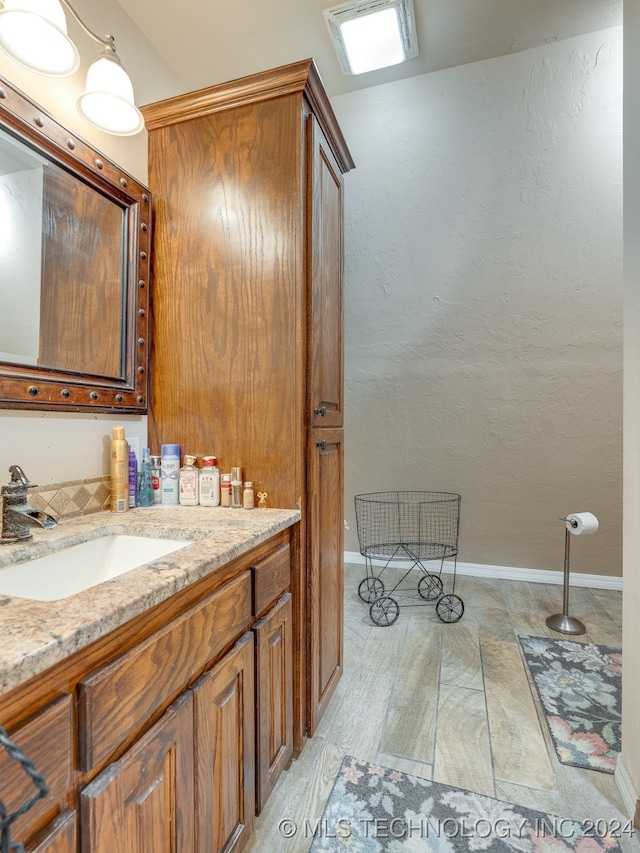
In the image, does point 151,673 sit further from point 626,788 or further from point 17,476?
point 626,788

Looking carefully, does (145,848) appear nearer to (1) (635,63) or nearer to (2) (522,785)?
(2) (522,785)

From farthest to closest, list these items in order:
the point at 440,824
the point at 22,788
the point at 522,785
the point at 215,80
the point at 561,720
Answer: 1. the point at 215,80
2. the point at 561,720
3. the point at 522,785
4. the point at 440,824
5. the point at 22,788

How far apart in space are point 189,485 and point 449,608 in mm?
1824

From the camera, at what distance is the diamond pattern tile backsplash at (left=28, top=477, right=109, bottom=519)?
3.81ft

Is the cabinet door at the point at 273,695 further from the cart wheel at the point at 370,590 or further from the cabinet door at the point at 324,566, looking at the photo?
the cart wheel at the point at 370,590

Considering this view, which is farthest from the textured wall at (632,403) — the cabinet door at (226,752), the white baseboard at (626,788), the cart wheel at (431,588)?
the cart wheel at (431,588)

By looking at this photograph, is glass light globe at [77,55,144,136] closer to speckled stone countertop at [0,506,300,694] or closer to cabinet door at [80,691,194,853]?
speckled stone countertop at [0,506,300,694]

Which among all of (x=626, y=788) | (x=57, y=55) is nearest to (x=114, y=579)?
(x=57, y=55)

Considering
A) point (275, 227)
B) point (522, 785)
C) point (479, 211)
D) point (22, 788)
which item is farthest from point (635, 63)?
point (522, 785)

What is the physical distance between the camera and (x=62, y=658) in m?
0.57

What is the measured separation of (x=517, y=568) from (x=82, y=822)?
3.03 metres

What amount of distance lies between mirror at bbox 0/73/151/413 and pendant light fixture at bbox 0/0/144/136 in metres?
0.09

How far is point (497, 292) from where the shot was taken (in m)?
2.93

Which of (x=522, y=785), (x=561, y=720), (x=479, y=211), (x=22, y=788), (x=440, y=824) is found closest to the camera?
(x=22, y=788)
